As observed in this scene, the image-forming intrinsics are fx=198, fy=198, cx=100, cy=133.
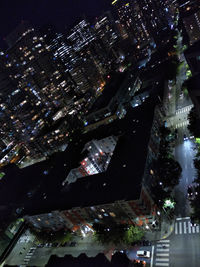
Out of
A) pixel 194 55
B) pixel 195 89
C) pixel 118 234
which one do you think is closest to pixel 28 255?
pixel 118 234

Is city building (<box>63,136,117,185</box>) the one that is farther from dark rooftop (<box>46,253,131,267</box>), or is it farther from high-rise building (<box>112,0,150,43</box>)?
high-rise building (<box>112,0,150,43</box>)

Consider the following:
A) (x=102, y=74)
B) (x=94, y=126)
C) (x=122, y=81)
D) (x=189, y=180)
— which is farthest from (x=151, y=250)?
(x=102, y=74)

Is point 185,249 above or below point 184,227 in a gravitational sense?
above

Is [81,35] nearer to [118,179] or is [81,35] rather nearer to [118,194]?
[118,179]

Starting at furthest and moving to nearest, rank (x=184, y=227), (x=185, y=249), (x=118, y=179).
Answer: (x=118, y=179), (x=184, y=227), (x=185, y=249)

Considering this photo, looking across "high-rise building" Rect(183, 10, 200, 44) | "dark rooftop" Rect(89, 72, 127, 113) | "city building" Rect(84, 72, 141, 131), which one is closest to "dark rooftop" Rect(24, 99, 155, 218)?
"city building" Rect(84, 72, 141, 131)

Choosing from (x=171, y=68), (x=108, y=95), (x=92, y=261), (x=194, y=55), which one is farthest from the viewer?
(x=108, y=95)

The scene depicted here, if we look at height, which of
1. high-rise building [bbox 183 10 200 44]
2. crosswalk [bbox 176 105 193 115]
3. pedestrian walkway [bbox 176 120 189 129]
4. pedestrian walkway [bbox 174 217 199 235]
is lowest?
pedestrian walkway [bbox 174 217 199 235]
